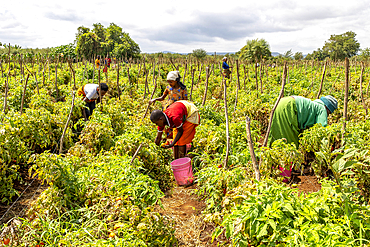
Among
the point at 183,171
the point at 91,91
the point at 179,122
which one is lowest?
the point at 183,171

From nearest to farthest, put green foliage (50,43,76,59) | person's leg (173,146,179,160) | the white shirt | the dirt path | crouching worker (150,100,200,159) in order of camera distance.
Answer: the dirt path, crouching worker (150,100,200,159), person's leg (173,146,179,160), the white shirt, green foliage (50,43,76,59)

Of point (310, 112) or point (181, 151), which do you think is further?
point (181, 151)

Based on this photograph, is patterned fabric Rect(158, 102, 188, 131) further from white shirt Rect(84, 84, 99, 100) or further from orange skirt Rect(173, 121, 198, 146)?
white shirt Rect(84, 84, 99, 100)

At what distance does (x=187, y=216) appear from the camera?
2.99m

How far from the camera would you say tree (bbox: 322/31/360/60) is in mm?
50031

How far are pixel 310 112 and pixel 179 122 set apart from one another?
1971 mm

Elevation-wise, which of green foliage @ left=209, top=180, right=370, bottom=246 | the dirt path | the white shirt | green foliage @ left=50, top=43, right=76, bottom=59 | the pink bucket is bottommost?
the dirt path

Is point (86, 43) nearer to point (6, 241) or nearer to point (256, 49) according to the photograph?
point (256, 49)

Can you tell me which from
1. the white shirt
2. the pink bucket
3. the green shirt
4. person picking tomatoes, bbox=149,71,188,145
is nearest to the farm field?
the pink bucket

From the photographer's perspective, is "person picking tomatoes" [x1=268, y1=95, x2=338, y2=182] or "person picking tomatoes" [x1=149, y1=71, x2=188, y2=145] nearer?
"person picking tomatoes" [x1=268, y1=95, x2=338, y2=182]

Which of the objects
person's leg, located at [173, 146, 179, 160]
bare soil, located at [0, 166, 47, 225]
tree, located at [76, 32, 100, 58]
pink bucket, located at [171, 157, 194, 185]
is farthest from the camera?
tree, located at [76, 32, 100, 58]

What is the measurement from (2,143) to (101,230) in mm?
1943

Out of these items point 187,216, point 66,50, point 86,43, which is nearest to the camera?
point 187,216

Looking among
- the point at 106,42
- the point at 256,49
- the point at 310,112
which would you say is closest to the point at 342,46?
the point at 256,49
